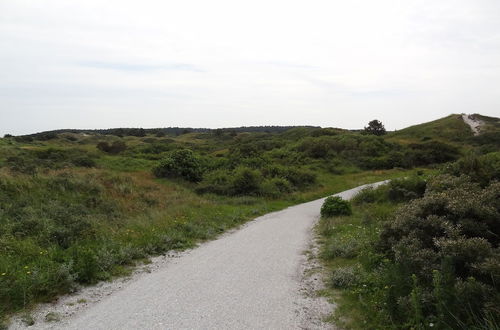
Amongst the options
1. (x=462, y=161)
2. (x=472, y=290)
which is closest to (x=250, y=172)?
(x=462, y=161)

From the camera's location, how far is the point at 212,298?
702cm

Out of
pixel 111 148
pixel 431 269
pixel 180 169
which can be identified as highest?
pixel 111 148

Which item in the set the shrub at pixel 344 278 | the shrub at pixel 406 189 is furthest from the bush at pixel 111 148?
the shrub at pixel 344 278

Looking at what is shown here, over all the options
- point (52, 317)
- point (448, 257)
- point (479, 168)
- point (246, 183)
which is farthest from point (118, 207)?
point (448, 257)

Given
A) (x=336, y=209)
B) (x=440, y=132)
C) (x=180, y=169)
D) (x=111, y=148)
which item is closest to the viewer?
(x=336, y=209)

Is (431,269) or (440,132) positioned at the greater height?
(440,132)

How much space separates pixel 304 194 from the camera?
93.8ft

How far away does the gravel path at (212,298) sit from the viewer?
19.6 feet

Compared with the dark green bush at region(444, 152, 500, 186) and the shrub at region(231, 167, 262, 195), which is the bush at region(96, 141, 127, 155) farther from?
the dark green bush at region(444, 152, 500, 186)

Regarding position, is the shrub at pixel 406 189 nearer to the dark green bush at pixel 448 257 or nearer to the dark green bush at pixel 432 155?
the dark green bush at pixel 448 257

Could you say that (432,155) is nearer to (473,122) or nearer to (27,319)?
(473,122)

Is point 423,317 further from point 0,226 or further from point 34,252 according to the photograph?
point 0,226

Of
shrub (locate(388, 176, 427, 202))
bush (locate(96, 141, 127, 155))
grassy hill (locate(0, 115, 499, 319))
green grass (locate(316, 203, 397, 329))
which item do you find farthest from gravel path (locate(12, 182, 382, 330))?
bush (locate(96, 141, 127, 155))

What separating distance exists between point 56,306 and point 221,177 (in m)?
22.9
